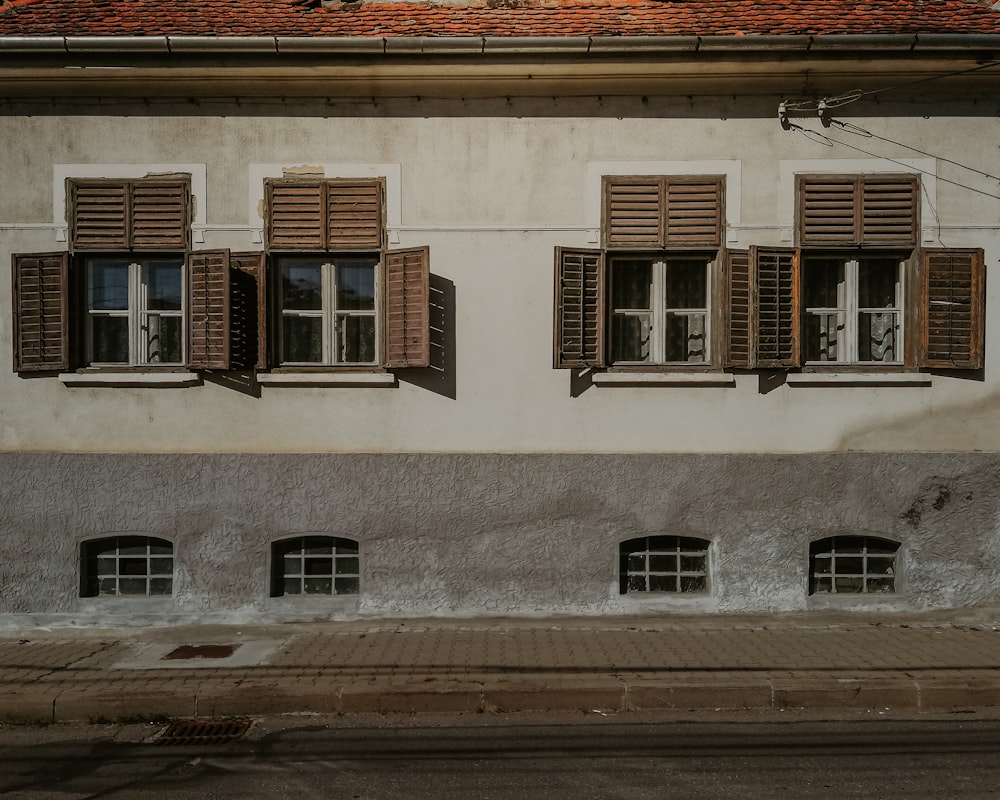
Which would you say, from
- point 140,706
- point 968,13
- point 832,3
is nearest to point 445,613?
point 140,706

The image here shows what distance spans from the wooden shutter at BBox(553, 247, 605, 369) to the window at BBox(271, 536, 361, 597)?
8.81 feet

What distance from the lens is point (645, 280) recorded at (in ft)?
27.9

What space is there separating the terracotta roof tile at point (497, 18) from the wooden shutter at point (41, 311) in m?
2.09

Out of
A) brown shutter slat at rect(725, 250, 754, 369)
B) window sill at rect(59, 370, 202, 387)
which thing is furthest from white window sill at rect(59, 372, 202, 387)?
brown shutter slat at rect(725, 250, 754, 369)

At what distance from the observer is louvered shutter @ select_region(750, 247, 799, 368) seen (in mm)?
8164

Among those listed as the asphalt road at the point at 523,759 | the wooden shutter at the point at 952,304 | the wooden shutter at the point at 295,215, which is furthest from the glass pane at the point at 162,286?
the wooden shutter at the point at 952,304

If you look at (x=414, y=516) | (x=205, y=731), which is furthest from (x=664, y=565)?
(x=205, y=731)

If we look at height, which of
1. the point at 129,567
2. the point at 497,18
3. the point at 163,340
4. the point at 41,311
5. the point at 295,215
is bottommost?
the point at 129,567

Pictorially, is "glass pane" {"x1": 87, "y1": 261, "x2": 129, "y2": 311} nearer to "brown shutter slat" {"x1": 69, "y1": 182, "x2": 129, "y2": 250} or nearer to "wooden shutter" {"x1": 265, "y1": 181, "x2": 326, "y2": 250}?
"brown shutter slat" {"x1": 69, "y1": 182, "x2": 129, "y2": 250}

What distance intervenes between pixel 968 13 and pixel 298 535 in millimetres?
8238

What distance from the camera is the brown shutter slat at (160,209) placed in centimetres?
829

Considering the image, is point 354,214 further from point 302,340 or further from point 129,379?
point 129,379

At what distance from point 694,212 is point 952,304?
253 cm

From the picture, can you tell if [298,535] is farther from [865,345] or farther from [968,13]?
[968,13]
